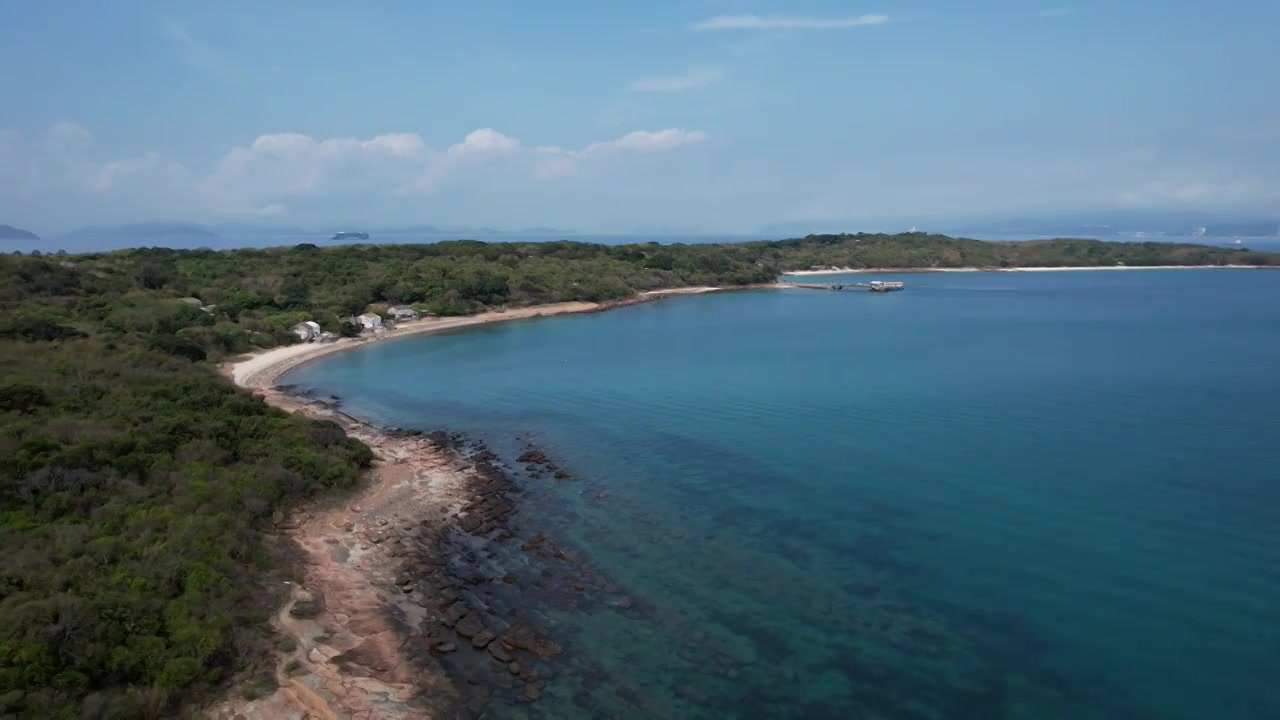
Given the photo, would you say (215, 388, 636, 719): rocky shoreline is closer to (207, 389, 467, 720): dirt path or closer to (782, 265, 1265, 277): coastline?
(207, 389, 467, 720): dirt path

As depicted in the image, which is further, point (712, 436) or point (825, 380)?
point (825, 380)

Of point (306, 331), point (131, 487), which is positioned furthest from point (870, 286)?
point (131, 487)

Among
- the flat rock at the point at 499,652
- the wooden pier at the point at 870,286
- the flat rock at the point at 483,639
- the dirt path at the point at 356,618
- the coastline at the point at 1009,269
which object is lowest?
the flat rock at the point at 499,652

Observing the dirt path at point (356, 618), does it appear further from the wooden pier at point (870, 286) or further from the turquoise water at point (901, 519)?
the wooden pier at point (870, 286)

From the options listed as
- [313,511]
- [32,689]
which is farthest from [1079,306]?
[32,689]

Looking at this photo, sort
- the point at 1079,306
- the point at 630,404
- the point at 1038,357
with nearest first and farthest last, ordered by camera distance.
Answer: the point at 630,404 → the point at 1038,357 → the point at 1079,306

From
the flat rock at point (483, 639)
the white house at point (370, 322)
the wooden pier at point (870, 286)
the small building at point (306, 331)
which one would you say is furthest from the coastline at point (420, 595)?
Result: the wooden pier at point (870, 286)

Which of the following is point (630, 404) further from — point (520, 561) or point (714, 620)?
point (714, 620)
